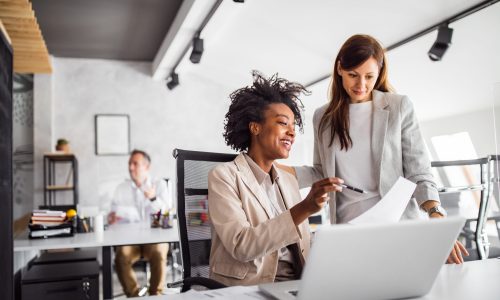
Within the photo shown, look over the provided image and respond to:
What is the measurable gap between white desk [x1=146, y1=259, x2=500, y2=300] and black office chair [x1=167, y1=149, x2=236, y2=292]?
2.06ft

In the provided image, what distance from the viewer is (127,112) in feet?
23.6

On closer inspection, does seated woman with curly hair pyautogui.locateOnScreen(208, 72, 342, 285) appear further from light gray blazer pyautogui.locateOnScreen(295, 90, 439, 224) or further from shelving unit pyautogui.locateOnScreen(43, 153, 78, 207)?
shelving unit pyautogui.locateOnScreen(43, 153, 78, 207)

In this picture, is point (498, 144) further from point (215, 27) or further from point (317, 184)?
point (215, 27)

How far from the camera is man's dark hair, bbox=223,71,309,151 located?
5.49 ft

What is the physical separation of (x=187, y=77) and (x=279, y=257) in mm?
6262

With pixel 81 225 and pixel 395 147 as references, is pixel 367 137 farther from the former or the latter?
pixel 81 225

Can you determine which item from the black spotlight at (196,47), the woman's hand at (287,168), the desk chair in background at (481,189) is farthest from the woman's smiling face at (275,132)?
the black spotlight at (196,47)

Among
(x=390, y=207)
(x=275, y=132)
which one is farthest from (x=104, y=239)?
(x=390, y=207)

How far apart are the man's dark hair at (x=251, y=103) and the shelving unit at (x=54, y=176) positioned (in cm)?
517

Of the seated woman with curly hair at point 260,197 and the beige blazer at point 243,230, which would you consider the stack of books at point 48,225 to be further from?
the beige blazer at point 243,230

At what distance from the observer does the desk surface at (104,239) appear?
2.83m

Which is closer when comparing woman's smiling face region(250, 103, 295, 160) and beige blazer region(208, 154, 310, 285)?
beige blazer region(208, 154, 310, 285)

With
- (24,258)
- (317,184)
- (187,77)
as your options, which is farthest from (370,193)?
(187,77)

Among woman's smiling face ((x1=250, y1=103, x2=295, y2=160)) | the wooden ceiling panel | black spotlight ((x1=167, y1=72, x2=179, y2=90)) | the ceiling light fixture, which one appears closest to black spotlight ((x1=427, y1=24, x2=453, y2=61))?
the ceiling light fixture
